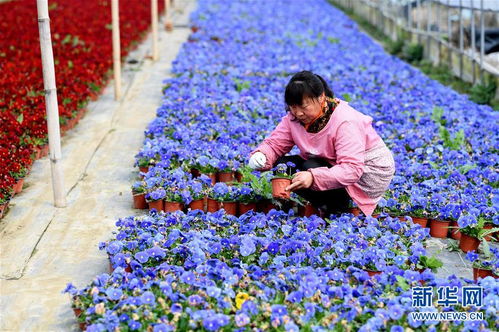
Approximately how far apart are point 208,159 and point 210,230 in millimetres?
1501

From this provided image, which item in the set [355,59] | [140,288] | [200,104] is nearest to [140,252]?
[140,288]

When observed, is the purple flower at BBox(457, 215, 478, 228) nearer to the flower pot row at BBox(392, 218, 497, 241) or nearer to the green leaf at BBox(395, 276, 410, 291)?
the flower pot row at BBox(392, 218, 497, 241)

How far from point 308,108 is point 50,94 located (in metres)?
2.18

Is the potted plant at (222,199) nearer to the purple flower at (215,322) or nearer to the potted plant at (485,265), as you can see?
the potted plant at (485,265)

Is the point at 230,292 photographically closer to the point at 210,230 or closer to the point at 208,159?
the point at 210,230

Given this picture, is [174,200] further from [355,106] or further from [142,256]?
[355,106]

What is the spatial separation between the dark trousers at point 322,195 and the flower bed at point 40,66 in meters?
2.28

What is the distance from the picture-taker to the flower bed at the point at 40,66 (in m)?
6.71

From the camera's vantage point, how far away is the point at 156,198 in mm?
5465

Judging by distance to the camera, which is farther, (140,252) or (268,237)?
(268,237)

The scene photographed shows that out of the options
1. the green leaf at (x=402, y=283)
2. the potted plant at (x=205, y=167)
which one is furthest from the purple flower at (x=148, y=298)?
the potted plant at (x=205, y=167)

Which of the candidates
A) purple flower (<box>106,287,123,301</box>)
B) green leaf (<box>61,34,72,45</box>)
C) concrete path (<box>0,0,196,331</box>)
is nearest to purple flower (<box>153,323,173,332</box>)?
purple flower (<box>106,287,123,301</box>)

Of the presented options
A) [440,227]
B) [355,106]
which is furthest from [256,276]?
[355,106]

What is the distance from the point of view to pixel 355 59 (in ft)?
42.1
